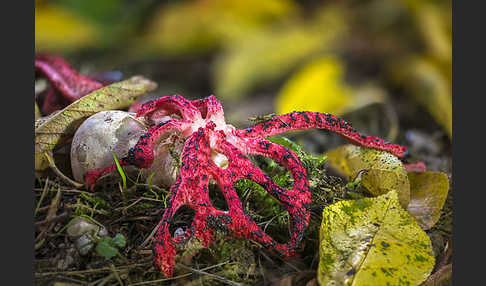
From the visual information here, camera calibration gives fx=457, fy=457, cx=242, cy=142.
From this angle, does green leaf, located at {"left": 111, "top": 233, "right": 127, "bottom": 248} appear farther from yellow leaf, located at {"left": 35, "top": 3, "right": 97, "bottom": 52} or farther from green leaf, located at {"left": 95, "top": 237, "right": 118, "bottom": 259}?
yellow leaf, located at {"left": 35, "top": 3, "right": 97, "bottom": 52}

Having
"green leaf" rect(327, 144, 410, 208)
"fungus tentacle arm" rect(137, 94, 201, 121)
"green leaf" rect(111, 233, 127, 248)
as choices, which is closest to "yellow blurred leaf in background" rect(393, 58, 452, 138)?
"green leaf" rect(327, 144, 410, 208)

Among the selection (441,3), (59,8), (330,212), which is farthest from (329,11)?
(330,212)

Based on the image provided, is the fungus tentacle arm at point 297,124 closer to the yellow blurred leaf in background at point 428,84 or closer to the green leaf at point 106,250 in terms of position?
the green leaf at point 106,250

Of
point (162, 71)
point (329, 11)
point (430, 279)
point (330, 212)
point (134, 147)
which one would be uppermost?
point (329, 11)

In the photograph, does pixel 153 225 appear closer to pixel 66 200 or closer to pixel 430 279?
pixel 66 200

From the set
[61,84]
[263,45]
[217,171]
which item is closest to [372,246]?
[217,171]

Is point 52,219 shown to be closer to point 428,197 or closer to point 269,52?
point 428,197
